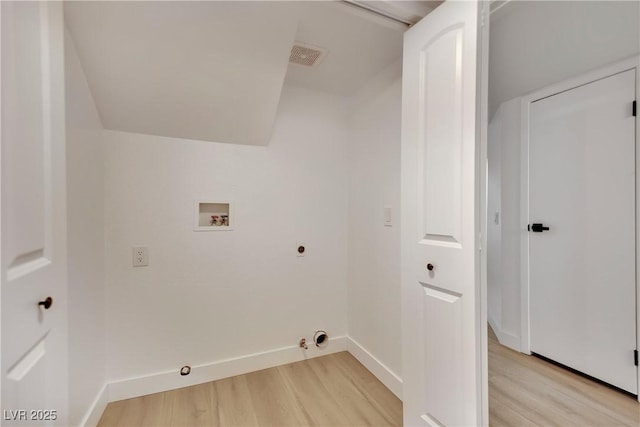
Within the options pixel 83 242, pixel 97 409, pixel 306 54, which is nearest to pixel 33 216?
pixel 83 242

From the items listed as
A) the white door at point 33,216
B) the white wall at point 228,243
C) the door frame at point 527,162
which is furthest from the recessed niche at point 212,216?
the door frame at point 527,162

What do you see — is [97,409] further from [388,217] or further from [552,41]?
[552,41]

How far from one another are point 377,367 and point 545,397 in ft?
3.13

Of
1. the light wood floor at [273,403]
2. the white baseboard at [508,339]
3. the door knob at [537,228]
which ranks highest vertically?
the door knob at [537,228]

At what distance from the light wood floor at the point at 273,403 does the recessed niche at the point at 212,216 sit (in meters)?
1.08

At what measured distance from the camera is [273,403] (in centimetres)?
160

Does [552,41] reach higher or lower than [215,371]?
higher

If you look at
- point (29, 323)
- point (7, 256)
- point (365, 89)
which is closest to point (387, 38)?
point (365, 89)

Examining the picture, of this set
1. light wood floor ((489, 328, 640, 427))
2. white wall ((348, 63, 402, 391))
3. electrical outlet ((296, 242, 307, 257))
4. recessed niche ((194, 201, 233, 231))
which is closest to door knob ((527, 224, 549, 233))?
light wood floor ((489, 328, 640, 427))

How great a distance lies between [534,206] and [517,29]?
785 mm

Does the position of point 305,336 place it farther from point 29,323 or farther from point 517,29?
point 517,29

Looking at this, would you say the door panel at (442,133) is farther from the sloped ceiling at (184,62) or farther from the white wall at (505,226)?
the sloped ceiling at (184,62)

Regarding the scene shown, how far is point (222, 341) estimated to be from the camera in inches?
73.8

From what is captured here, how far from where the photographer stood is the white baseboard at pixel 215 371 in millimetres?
1632
